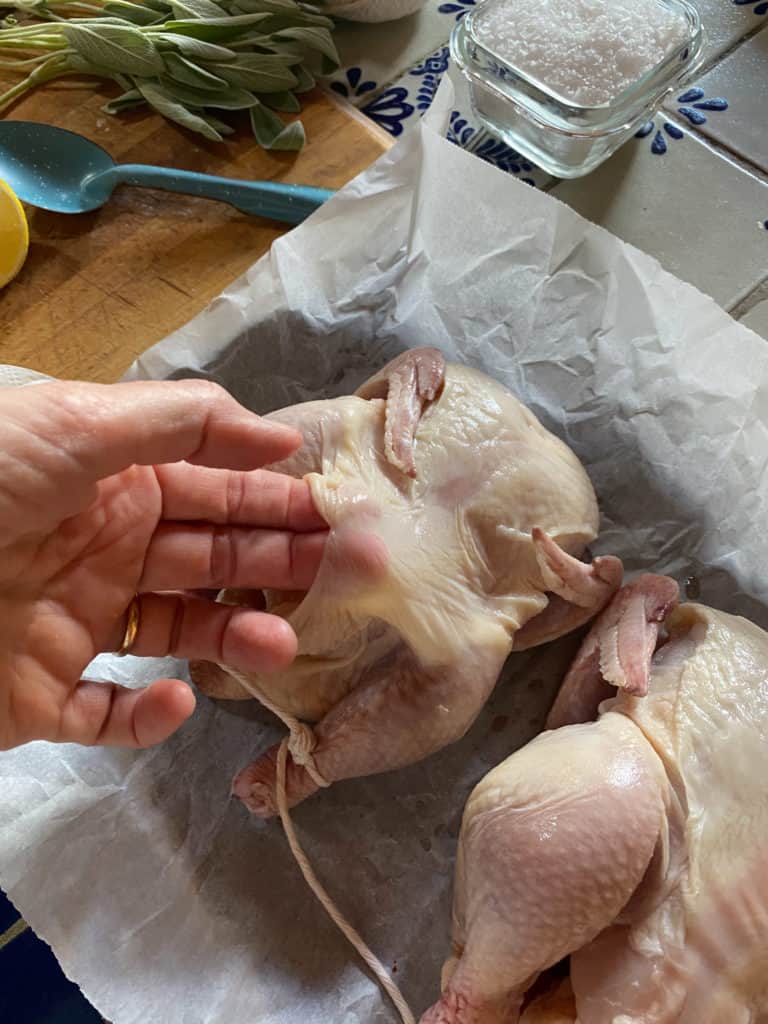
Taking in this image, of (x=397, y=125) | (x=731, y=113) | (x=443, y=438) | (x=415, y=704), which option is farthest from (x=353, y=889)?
(x=731, y=113)

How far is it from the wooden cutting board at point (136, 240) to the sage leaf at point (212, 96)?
0.04 metres

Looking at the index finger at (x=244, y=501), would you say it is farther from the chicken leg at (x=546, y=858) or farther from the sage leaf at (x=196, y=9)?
the sage leaf at (x=196, y=9)

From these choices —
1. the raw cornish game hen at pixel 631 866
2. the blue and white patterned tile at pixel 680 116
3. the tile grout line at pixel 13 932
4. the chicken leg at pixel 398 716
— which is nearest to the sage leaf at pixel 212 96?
the blue and white patterned tile at pixel 680 116

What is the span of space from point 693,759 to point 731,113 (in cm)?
113

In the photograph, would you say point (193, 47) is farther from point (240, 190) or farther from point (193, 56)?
point (240, 190)

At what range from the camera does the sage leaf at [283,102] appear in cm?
149

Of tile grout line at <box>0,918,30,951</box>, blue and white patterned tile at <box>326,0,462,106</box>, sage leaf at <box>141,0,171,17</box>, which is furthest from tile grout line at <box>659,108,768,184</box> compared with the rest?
tile grout line at <box>0,918,30,951</box>

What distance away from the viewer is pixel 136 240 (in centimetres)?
139

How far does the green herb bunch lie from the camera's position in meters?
1.45

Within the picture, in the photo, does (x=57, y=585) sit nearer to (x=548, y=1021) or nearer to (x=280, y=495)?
(x=280, y=495)

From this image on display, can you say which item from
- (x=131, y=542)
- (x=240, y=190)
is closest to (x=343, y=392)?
(x=240, y=190)

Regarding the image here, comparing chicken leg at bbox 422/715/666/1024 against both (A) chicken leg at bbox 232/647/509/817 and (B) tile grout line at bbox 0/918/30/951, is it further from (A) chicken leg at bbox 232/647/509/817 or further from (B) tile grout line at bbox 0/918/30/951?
(B) tile grout line at bbox 0/918/30/951

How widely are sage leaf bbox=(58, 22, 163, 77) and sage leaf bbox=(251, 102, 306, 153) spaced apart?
0.16 metres

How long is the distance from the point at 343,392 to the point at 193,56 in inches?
22.2
